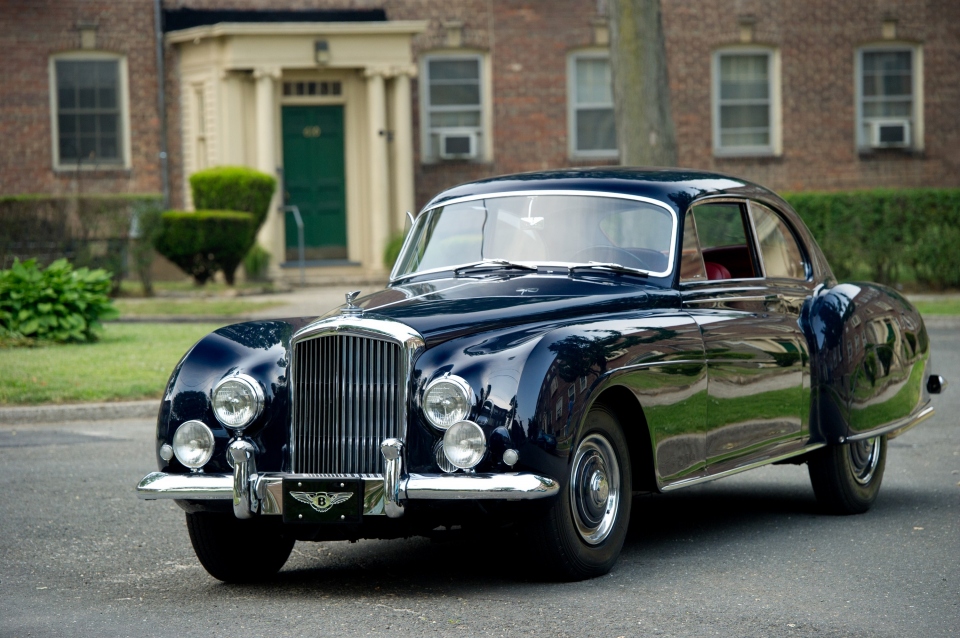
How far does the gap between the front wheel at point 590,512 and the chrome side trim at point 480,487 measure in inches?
8.5

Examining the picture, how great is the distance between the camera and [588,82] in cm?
2622

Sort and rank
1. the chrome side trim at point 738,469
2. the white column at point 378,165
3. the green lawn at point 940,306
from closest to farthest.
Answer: the chrome side trim at point 738,469 < the green lawn at point 940,306 < the white column at point 378,165

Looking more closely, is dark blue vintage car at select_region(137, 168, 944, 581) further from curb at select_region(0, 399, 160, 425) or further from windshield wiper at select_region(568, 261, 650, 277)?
curb at select_region(0, 399, 160, 425)

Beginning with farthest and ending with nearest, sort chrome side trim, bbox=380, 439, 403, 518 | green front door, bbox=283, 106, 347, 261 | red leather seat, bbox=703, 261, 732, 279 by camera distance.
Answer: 1. green front door, bbox=283, 106, 347, 261
2. red leather seat, bbox=703, 261, 732, 279
3. chrome side trim, bbox=380, 439, 403, 518

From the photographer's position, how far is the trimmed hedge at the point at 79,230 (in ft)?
67.4

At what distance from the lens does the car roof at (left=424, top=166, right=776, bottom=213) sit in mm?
6914

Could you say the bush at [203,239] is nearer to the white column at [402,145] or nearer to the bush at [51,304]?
the white column at [402,145]

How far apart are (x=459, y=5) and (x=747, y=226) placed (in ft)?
61.2

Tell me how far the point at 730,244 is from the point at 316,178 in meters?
17.7

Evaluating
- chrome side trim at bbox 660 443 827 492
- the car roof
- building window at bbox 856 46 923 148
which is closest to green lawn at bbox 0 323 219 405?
the car roof

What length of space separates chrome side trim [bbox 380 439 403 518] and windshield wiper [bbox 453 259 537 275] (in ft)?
5.18

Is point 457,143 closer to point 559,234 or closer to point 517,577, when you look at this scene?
point 559,234

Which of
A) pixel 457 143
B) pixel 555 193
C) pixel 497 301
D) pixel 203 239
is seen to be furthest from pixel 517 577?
pixel 457 143

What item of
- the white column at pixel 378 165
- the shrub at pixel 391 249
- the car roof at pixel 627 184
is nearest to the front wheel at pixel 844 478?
the car roof at pixel 627 184
